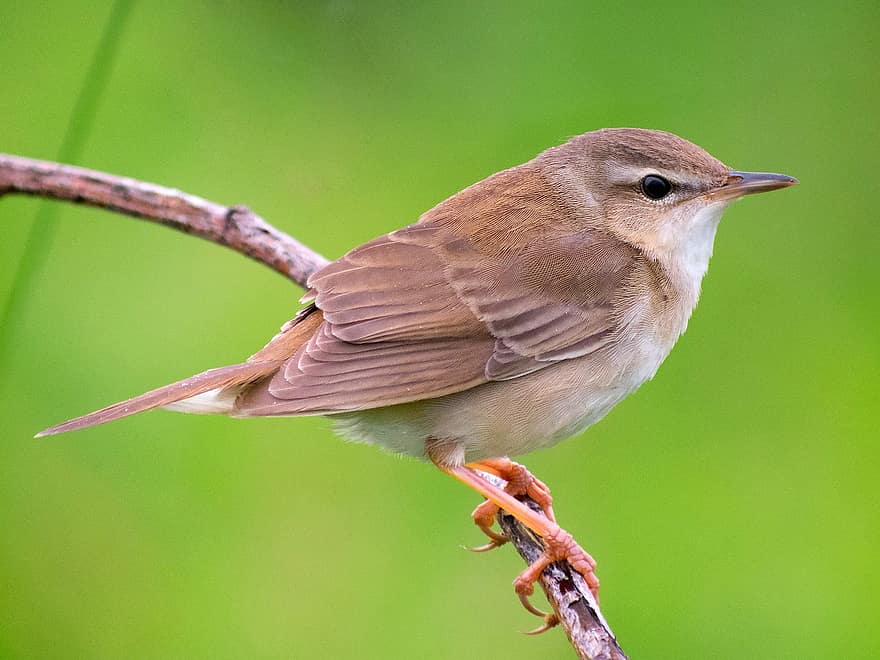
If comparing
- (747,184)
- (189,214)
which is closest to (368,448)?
(189,214)

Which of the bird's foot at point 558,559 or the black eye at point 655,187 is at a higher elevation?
the black eye at point 655,187

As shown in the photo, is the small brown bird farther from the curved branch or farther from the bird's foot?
the curved branch

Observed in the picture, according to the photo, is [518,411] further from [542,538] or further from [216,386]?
[216,386]

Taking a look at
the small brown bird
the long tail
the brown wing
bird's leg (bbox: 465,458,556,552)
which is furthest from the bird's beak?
the long tail

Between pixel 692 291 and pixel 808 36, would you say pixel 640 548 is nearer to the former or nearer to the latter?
pixel 692 291

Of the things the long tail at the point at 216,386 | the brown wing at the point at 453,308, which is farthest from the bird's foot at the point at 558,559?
the long tail at the point at 216,386

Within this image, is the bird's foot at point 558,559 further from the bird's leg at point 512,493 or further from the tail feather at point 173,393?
the tail feather at point 173,393
